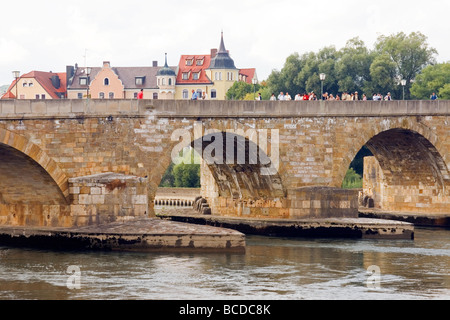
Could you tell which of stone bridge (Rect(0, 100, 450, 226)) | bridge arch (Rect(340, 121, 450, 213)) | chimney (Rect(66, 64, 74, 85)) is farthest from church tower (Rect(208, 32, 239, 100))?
stone bridge (Rect(0, 100, 450, 226))

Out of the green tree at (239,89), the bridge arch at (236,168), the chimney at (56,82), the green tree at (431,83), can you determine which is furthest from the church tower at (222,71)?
the bridge arch at (236,168)

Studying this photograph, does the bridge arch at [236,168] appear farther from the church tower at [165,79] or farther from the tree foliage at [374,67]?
the church tower at [165,79]

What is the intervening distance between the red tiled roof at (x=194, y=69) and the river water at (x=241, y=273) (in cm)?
5663

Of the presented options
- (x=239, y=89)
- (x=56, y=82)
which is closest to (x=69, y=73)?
(x=56, y=82)

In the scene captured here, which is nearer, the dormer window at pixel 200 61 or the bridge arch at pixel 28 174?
the bridge arch at pixel 28 174

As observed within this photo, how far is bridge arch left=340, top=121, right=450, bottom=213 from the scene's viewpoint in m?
45.7

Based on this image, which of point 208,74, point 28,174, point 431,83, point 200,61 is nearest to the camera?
point 28,174

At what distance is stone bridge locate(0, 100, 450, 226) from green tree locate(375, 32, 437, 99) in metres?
19.9

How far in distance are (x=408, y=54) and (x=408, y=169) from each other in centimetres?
2157

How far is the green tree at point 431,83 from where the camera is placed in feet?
219

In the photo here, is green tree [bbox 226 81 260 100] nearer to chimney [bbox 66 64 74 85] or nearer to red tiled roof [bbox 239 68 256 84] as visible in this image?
chimney [bbox 66 64 74 85]

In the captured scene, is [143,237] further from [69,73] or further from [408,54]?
[69,73]

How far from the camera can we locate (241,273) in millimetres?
31953
